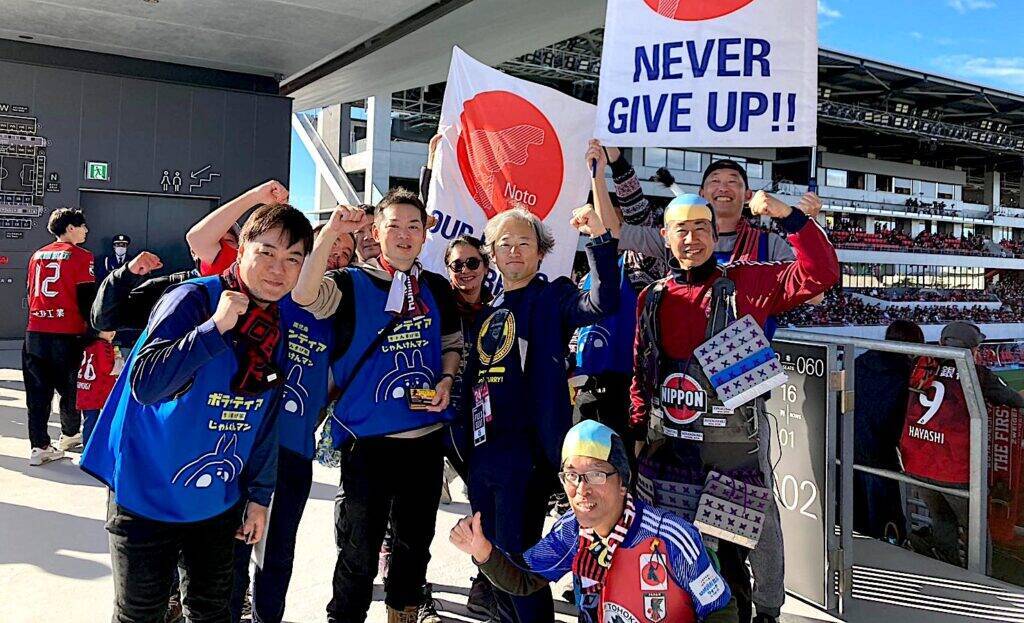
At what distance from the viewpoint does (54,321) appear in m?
5.20

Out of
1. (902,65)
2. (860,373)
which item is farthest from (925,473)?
(902,65)

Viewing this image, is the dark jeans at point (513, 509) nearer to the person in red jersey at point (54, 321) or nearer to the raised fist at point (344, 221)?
the raised fist at point (344, 221)

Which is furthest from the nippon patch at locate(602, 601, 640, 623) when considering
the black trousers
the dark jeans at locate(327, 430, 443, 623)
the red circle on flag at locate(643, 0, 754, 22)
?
the red circle on flag at locate(643, 0, 754, 22)

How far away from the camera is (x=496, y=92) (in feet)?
13.5

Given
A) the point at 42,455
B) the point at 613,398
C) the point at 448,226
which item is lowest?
the point at 42,455

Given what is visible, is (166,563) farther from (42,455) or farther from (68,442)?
(68,442)

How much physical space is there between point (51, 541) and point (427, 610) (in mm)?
2082

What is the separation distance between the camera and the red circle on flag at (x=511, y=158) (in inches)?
157

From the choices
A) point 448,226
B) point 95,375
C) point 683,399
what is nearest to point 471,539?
point 683,399

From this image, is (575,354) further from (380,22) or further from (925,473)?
(380,22)

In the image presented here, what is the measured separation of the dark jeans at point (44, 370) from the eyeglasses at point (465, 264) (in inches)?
143

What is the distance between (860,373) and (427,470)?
9.89 feet

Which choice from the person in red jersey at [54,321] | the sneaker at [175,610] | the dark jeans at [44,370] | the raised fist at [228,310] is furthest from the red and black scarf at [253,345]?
the dark jeans at [44,370]

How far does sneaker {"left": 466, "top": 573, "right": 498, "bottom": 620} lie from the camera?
3.05 m
